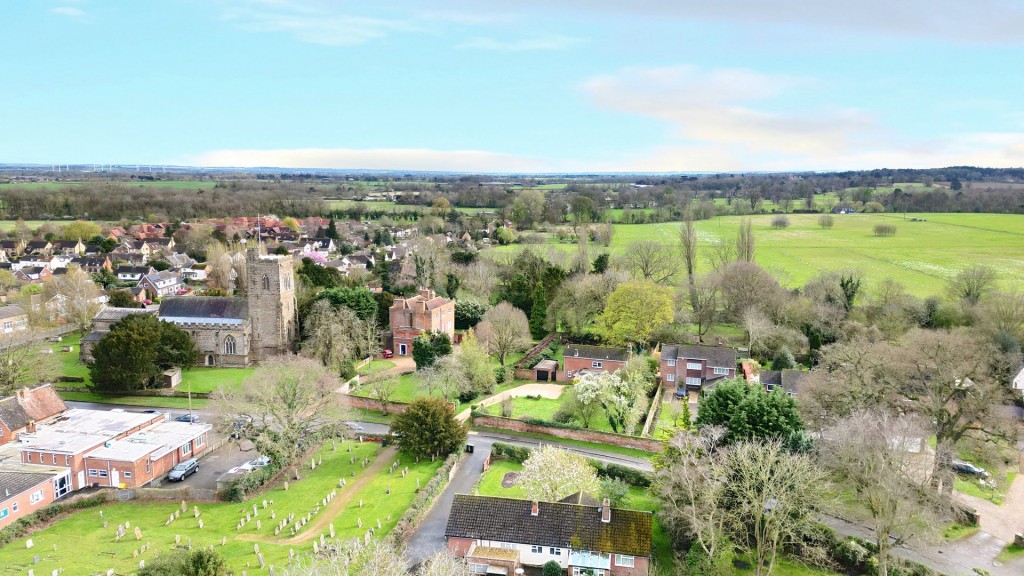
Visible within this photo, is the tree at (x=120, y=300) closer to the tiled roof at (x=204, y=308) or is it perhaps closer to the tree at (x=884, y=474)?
the tiled roof at (x=204, y=308)

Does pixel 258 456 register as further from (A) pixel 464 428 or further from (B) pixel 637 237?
(B) pixel 637 237

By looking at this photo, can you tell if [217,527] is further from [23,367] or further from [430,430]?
[23,367]

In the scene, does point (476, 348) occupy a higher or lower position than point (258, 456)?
higher

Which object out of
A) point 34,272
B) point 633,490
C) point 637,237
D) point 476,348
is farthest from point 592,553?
point 34,272

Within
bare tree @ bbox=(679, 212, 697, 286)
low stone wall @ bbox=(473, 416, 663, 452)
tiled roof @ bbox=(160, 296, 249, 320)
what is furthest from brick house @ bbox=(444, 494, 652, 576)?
bare tree @ bbox=(679, 212, 697, 286)

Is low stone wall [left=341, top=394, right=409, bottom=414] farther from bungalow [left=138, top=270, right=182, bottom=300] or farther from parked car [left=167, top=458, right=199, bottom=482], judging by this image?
bungalow [left=138, top=270, right=182, bottom=300]
